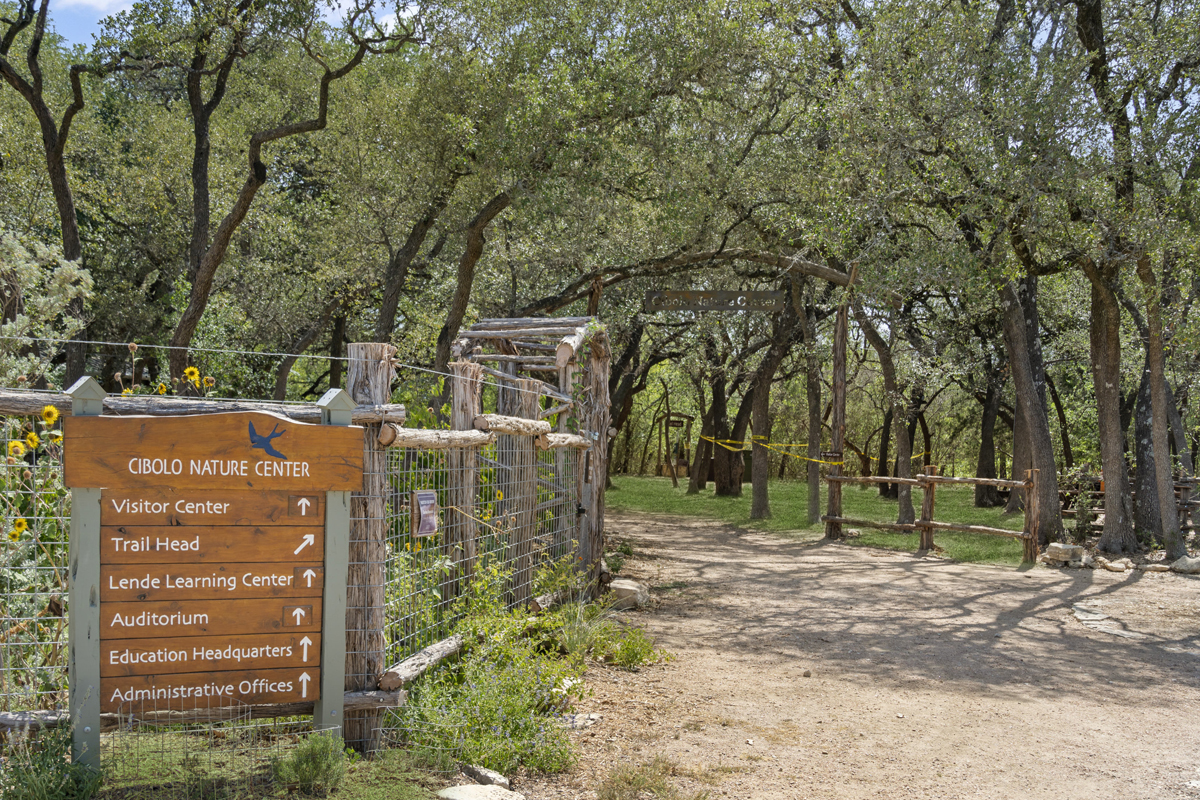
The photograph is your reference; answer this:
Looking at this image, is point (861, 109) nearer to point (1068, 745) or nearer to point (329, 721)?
point (1068, 745)

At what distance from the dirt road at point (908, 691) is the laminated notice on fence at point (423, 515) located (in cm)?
126

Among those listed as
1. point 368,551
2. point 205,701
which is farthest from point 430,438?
point 205,701

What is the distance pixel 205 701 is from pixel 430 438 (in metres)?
1.58

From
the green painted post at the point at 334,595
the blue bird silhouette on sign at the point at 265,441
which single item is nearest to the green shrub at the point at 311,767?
the green painted post at the point at 334,595

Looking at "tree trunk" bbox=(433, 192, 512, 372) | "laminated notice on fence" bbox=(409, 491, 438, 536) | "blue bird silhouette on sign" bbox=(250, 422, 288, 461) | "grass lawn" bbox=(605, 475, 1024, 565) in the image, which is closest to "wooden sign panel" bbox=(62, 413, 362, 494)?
"blue bird silhouette on sign" bbox=(250, 422, 288, 461)

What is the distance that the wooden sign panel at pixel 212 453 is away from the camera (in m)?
3.25

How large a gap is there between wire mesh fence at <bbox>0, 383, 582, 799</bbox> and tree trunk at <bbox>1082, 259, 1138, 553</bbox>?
9.32m

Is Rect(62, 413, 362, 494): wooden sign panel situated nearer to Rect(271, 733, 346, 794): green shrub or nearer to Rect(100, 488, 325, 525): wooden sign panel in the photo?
Rect(100, 488, 325, 525): wooden sign panel

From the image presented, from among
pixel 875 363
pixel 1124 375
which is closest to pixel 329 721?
pixel 1124 375

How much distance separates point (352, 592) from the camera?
4.00m

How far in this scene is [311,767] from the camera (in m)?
3.34

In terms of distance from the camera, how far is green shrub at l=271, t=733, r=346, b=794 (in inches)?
131

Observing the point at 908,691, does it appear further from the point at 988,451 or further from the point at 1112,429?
the point at 988,451

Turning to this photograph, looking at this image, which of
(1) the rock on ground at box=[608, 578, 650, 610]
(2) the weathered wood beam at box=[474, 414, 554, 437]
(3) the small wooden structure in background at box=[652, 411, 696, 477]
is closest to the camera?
(2) the weathered wood beam at box=[474, 414, 554, 437]
